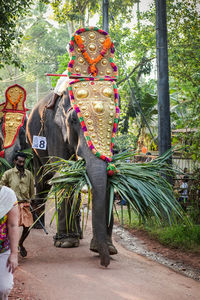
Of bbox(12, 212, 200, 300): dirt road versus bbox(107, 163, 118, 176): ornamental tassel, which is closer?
bbox(12, 212, 200, 300): dirt road

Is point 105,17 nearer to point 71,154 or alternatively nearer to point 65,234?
point 71,154

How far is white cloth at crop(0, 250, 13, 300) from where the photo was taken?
3247 millimetres

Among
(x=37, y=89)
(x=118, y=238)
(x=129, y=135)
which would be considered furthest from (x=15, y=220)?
(x=37, y=89)

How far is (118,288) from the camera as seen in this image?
446 cm

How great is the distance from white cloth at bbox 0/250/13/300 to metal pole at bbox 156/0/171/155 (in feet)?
17.8

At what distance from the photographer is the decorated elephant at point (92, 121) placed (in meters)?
4.93

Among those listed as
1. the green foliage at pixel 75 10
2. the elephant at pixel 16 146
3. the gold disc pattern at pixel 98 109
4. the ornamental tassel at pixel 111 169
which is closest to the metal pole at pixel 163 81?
the gold disc pattern at pixel 98 109

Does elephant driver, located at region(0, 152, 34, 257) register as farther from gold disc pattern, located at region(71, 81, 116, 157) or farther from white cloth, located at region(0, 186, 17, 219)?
white cloth, located at region(0, 186, 17, 219)

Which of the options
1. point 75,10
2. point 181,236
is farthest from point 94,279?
point 75,10

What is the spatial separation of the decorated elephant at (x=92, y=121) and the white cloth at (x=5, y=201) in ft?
5.39

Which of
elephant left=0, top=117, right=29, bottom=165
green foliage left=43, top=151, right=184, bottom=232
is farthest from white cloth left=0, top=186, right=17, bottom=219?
elephant left=0, top=117, right=29, bottom=165

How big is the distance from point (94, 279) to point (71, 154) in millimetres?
2337

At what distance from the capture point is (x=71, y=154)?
6.51 metres

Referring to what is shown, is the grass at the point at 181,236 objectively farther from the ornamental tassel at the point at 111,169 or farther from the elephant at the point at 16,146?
the elephant at the point at 16,146
